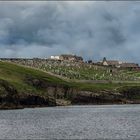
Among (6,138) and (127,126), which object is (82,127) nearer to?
(127,126)

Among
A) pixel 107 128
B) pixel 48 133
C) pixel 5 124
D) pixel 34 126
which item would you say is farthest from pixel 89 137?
pixel 5 124

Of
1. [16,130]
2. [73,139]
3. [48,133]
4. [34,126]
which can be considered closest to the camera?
[73,139]

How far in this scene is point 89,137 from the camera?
113562mm

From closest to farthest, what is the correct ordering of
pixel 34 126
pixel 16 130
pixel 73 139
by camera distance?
pixel 73 139 → pixel 16 130 → pixel 34 126

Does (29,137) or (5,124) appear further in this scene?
(5,124)

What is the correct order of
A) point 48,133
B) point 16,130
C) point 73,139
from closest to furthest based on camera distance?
point 73,139 < point 48,133 < point 16,130

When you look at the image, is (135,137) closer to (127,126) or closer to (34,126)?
(127,126)

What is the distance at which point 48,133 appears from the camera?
124750 mm

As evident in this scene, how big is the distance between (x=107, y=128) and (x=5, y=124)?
32270mm

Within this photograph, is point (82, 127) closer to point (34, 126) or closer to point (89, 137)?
point (34, 126)

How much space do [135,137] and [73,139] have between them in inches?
468

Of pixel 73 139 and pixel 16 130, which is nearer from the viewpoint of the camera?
pixel 73 139

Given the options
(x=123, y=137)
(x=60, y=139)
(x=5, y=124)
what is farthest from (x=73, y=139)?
(x=5, y=124)

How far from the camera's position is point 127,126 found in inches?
5536
